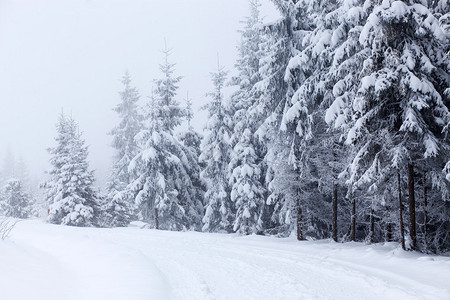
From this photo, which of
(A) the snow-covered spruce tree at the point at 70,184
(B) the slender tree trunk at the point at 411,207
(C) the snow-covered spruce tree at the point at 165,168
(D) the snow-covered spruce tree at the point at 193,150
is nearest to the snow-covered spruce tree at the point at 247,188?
(C) the snow-covered spruce tree at the point at 165,168

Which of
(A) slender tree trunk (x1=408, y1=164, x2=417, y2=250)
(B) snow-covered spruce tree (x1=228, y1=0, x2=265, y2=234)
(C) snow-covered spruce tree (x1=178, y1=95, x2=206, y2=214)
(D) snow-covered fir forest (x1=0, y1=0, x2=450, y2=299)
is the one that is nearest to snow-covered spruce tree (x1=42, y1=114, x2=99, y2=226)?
(D) snow-covered fir forest (x1=0, y1=0, x2=450, y2=299)

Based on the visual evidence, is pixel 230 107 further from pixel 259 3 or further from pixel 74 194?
pixel 74 194

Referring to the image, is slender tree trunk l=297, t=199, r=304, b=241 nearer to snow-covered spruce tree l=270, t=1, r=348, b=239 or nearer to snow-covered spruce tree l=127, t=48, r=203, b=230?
snow-covered spruce tree l=270, t=1, r=348, b=239

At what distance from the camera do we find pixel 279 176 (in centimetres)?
1873

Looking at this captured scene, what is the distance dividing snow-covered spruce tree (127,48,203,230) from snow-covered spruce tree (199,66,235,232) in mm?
2405

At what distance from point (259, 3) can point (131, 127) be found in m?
20.3

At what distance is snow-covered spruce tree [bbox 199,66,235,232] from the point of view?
88.5 ft

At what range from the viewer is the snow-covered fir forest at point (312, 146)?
1230cm

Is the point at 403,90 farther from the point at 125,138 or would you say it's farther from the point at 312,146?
the point at 125,138

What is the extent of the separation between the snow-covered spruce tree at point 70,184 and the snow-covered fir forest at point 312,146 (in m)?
0.12

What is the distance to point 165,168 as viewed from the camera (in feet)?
95.0

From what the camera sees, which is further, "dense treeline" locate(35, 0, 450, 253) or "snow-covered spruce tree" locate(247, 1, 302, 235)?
"snow-covered spruce tree" locate(247, 1, 302, 235)

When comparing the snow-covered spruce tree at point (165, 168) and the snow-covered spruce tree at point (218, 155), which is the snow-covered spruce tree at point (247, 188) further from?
the snow-covered spruce tree at point (165, 168)

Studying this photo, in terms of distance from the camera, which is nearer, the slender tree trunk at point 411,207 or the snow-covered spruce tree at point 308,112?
the slender tree trunk at point 411,207
